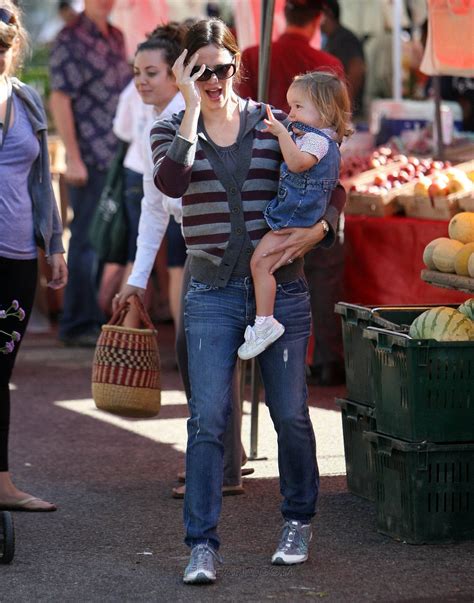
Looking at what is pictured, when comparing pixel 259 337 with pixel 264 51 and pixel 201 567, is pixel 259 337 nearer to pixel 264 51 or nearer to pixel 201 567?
pixel 201 567

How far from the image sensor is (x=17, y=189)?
519 cm

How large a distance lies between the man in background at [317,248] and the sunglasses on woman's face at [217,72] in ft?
10.5

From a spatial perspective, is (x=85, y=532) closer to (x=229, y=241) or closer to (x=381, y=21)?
(x=229, y=241)

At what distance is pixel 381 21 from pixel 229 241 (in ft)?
36.4

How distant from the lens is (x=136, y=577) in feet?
15.3

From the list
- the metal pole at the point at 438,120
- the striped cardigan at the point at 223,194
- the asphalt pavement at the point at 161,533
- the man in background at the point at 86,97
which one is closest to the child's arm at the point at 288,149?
the striped cardigan at the point at 223,194

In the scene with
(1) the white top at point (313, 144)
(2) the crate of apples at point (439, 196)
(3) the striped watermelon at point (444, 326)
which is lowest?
(3) the striped watermelon at point (444, 326)

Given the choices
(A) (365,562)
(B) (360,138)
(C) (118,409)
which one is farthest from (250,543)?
(B) (360,138)

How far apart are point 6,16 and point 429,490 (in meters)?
2.39

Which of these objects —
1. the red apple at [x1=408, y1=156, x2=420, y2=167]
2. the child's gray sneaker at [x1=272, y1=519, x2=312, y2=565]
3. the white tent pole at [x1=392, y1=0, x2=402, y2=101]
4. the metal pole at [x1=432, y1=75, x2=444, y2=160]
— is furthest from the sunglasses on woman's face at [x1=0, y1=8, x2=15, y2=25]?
the white tent pole at [x1=392, y1=0, x2=402, y2=101]

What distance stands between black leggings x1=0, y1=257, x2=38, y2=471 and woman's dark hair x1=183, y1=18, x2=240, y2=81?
1226 millimetres

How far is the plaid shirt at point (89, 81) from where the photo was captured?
31.0 feet

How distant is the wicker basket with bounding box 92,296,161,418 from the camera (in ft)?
18.3

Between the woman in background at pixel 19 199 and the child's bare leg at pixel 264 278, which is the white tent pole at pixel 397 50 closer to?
the woman in background at pixel 19 199
